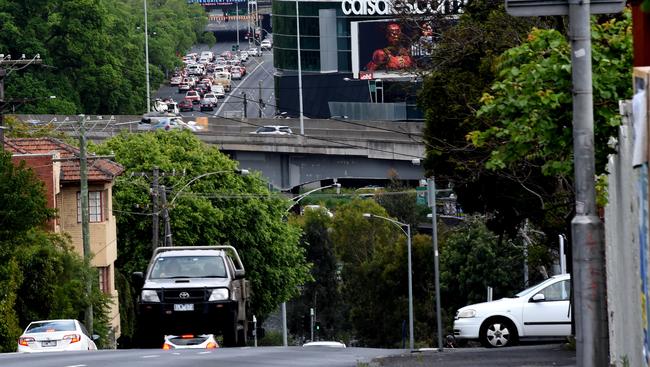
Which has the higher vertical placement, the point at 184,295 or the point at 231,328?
the point at 184,295

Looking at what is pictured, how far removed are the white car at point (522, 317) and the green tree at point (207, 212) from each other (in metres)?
30.3

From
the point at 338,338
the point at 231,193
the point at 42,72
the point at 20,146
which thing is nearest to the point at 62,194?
the point at 20,146

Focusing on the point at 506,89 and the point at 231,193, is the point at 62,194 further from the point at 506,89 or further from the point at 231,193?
the point at 506,89

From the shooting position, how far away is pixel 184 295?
2575cm

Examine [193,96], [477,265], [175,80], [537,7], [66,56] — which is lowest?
[477,265]

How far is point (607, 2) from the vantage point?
485 inches

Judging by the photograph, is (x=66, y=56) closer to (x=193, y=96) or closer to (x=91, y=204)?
(x=193, y=96)

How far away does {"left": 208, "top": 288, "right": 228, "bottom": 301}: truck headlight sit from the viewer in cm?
2586

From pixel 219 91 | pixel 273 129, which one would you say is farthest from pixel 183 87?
pixel 273 129

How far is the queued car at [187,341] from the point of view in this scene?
1046 inches

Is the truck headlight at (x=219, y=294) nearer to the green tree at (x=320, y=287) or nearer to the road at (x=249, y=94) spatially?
the green tree at (x=320, y=287)

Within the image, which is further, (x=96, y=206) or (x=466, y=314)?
(x=96, y=206)

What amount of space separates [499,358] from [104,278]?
30821 mm

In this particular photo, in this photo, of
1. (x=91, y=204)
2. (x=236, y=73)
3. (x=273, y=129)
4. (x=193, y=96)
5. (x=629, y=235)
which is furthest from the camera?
(x=236, y=73)
